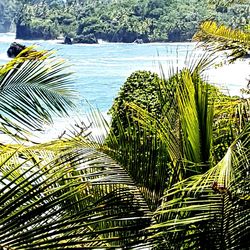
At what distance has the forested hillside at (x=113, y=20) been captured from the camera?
35500 millimetres

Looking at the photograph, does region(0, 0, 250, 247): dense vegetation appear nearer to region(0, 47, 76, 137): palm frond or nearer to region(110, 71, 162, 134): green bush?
region(0, 47, 76, 137): palm frond

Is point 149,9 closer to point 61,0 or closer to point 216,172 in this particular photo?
point 61,0

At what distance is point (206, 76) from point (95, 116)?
55 centimetres

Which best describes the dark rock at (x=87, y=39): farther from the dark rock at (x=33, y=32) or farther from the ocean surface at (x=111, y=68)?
the dark rock at (x=33, y=32)

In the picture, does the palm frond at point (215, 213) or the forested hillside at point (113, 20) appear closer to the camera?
the palm frond at point (215, 213)

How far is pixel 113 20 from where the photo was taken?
4403 centimetres

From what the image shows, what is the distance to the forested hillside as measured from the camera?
35.5 metres

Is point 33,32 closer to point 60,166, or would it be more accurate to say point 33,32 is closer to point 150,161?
point 150,161

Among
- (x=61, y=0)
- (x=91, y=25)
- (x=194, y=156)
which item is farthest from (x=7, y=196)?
(x=61, y=0)

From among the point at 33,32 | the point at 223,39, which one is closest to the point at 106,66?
the point at 33,32

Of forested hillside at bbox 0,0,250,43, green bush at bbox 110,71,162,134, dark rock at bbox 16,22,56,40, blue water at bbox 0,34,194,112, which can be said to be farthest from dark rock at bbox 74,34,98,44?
green bush at bbox 110,71,162,134

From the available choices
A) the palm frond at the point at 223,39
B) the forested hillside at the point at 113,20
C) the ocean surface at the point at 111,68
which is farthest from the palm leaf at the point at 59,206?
the forested hillside at the point at 113,20

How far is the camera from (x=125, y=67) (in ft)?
91.2

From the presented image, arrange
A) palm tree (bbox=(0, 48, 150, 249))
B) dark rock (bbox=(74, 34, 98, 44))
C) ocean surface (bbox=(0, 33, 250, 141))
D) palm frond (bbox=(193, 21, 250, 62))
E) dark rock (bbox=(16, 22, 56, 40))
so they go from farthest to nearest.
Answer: dark rock (bbox=(16, 22, 56, 40)), dark rock (bbox=(74, 34, 98, 44)), ocean surface (bbox=(0, 33, 250, 141)), palm frond (bbox=(193, 21, 250, 62)), palm tree (bbox=(0, 48, 150, 249))
